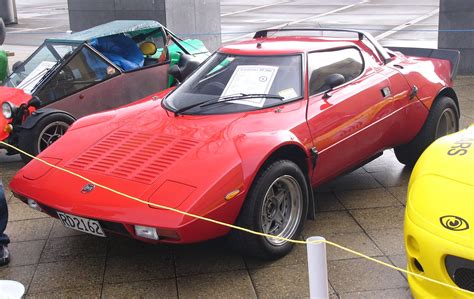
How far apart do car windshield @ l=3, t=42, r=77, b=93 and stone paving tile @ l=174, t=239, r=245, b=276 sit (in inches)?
134

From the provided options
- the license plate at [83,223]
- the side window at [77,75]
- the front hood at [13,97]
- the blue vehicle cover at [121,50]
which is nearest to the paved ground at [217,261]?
the license plate at [83,223]

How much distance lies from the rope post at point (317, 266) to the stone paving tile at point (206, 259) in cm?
135

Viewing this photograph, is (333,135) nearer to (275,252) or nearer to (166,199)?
(275,252)

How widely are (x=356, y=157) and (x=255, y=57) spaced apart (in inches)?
45.7

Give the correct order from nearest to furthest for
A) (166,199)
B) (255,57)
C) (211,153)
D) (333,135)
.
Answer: (166,199) < (211,153) < (333,135) < (255,57)

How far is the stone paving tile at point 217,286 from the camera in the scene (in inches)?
151

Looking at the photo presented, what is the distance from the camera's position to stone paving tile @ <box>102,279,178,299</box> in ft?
A: 12.7

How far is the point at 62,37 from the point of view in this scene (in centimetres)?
758

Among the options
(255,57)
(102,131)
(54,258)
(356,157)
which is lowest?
(54,258)

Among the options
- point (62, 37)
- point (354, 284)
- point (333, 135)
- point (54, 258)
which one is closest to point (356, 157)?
point (333, 135)

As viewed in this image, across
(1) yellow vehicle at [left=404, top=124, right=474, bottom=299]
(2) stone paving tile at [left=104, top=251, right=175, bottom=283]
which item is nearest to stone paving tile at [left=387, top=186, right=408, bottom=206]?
(1) yellow vehicle at [left=404, top=124, right=474, bottom=299]

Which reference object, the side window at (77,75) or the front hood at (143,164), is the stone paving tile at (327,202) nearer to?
the front hood at (143,164)

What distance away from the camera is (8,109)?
6344 mm

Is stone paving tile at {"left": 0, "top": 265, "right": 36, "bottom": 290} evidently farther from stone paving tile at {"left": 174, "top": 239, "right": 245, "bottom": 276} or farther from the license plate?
stone paving tile at {"left": 174, "top": 239, "right": 245, "bottom": 276}
